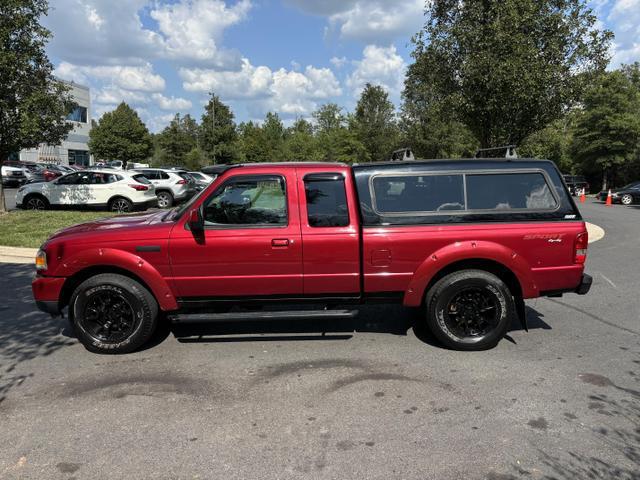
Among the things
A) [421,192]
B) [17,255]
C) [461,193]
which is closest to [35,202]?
[17,255]

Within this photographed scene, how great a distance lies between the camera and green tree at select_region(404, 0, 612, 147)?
12109 millimetres

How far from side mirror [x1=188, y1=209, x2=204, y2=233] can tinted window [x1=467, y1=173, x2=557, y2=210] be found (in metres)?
2.63

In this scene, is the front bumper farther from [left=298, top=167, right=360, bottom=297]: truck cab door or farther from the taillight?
the taillight

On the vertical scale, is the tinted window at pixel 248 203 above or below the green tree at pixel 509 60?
below

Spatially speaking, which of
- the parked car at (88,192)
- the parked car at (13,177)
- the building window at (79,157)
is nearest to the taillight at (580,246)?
the parked car at (88,192)

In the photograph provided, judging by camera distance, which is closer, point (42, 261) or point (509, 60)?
point (42, 261)

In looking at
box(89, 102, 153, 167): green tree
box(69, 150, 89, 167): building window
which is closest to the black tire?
box(89, 102, 153, 167): green tree

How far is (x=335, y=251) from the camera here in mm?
4891

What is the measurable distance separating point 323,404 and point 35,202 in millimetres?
17011

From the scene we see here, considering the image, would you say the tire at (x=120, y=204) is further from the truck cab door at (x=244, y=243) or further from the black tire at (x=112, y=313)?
the truck cab door at (x=244, y=243)

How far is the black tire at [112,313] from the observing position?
4906 mm

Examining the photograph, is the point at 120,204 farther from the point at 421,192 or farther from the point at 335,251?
the point at 421,192

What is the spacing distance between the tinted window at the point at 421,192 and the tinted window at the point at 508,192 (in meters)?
0.14

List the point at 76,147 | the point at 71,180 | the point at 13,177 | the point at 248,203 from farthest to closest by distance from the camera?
Result: the point at 76,147, the point at 13,177, the point at 71,180, the point at 248,203
